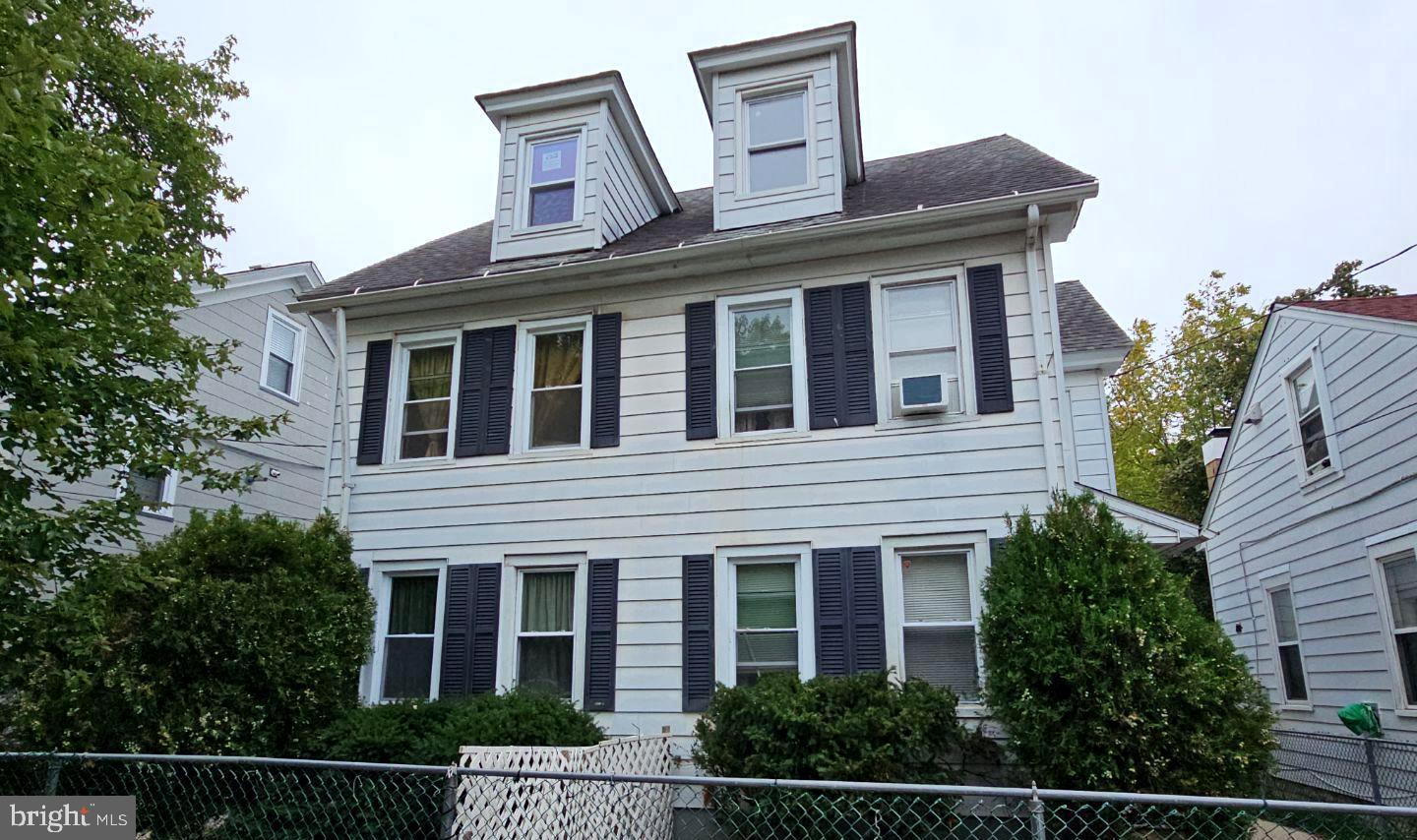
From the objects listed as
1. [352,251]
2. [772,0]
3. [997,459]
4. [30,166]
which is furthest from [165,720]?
[352,251]

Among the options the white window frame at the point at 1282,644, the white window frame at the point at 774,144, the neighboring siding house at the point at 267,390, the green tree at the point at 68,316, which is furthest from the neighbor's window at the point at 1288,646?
the neighboring siding house at the point at 267,390

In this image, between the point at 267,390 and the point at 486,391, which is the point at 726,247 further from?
the point at 267,390

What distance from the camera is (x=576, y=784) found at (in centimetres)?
574

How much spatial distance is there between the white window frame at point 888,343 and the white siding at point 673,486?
0.09 metres

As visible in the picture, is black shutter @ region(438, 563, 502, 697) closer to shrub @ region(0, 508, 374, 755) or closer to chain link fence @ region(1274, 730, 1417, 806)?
shrub @ region(0, 508, 374, 755)

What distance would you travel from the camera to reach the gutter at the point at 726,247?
777cm

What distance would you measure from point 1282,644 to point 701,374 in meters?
8.48

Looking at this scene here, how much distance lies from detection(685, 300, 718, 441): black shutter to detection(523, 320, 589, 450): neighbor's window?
1159 mm

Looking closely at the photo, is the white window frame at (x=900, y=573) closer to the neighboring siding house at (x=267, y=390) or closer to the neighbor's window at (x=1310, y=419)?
the neighbor's window at (x=1310, y=419)

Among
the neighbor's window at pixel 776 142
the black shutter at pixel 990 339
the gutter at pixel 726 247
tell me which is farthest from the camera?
the neighbor's window at pixel 776 142

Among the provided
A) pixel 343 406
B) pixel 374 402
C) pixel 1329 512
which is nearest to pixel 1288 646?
pixel 1329 512

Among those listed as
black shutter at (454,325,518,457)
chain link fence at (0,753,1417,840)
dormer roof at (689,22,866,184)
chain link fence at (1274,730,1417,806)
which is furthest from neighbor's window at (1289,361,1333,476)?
black shutter at (454,325,518,457)

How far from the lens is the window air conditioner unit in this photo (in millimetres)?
7977

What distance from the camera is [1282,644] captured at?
36.8 feet
